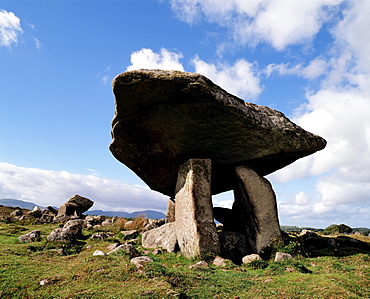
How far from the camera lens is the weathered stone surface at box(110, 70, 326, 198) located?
9.17 meters

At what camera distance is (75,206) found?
24562mm

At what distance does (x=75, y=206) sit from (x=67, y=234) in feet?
44.5

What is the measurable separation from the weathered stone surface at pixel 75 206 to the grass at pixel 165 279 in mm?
15289

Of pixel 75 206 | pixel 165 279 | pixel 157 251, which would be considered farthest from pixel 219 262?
pixel 75 206

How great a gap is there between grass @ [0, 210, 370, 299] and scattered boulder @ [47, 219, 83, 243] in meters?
2.38

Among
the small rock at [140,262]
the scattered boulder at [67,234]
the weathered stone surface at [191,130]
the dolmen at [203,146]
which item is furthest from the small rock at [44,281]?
the weathered stone surface at [191,130]

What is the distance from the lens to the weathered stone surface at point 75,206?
78.0ft

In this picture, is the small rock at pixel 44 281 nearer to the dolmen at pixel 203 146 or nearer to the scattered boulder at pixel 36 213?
the dolmen at pixel 203 146

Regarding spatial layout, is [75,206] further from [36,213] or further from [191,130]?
[191,130]

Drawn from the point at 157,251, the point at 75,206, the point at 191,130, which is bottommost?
the point at 157,251

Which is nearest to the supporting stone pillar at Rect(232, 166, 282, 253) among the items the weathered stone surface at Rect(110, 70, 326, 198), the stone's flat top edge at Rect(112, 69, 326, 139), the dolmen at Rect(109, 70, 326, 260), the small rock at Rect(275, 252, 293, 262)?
the dolmen at Rect(109, 70, 326, 260)

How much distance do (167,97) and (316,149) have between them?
24.2 feet

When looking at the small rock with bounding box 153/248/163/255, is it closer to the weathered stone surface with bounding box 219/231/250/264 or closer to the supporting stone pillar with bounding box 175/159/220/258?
the supporting stone pillar with bounding box 175/159/220/258

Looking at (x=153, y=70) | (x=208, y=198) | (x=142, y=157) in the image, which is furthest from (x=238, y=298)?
(x=142, y=157)
